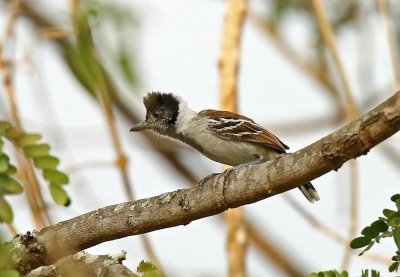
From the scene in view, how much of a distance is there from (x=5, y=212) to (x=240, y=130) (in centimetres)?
182

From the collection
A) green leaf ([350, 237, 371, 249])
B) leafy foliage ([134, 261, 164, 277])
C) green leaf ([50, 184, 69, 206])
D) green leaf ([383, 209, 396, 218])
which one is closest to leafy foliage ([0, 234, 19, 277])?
leafy foliage ([134, 261, 164, 277])

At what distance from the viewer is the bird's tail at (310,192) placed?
4.49 metres

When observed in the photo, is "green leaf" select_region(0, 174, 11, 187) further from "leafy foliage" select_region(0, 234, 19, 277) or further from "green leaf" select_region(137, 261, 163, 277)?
"green leaf" select_region(137, 261, 163, 277)

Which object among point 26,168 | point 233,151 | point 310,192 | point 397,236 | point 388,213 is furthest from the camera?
Result: point 233,151

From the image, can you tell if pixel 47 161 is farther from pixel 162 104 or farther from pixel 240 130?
pixel 162 104

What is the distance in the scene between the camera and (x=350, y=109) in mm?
6262

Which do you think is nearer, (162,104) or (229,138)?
(229,138)

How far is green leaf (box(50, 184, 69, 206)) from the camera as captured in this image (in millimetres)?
3582

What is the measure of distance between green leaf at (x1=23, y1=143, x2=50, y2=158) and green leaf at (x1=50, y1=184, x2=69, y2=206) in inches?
7.7

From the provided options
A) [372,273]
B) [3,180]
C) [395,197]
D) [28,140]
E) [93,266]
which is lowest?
[372,273]

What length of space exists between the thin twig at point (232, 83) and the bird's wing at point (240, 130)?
3.89ft

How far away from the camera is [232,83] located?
604 centimetres

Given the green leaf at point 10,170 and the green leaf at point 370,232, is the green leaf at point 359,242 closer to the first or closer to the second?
the green leaf at point 370,232

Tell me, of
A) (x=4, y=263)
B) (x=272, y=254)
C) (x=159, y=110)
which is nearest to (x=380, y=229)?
(x=4, y=263)
